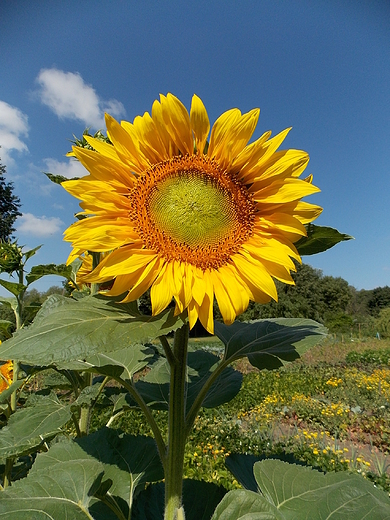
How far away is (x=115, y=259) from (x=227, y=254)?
26 centimetres

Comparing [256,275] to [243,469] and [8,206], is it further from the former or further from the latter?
[8,206]

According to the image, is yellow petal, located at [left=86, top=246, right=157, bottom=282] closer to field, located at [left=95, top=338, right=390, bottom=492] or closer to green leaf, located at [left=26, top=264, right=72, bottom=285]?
green leaf, located at [left=26, top=264, right=72, bottom=285]

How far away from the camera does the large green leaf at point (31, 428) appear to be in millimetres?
1232

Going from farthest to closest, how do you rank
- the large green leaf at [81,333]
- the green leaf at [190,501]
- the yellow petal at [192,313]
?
the green leaf at [190,501] < the yellow petal at [192,313] < the large green leaf at [81,333]

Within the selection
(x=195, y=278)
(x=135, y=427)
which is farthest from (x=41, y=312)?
(x=135, y=427)

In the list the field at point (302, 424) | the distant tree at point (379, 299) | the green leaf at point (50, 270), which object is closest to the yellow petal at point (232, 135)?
the green leaf at point (50, 270)

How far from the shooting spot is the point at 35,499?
73 centimetres

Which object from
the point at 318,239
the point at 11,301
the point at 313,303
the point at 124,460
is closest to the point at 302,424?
the point at 11,301

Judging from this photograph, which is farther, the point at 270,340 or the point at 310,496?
the point at 270,340

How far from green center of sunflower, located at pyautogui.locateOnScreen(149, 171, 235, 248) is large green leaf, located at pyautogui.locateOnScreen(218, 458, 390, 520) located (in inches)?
20.8

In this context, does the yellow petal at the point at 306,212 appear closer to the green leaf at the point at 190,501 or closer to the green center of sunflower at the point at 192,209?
the green center of sunflower at the point at 192,209

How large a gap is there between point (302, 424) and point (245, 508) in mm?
6687

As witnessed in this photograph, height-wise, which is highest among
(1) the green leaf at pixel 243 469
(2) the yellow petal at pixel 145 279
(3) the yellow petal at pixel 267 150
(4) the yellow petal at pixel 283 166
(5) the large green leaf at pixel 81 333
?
(3) the yellow petal at pixel 267 150

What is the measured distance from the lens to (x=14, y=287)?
6.21ft
